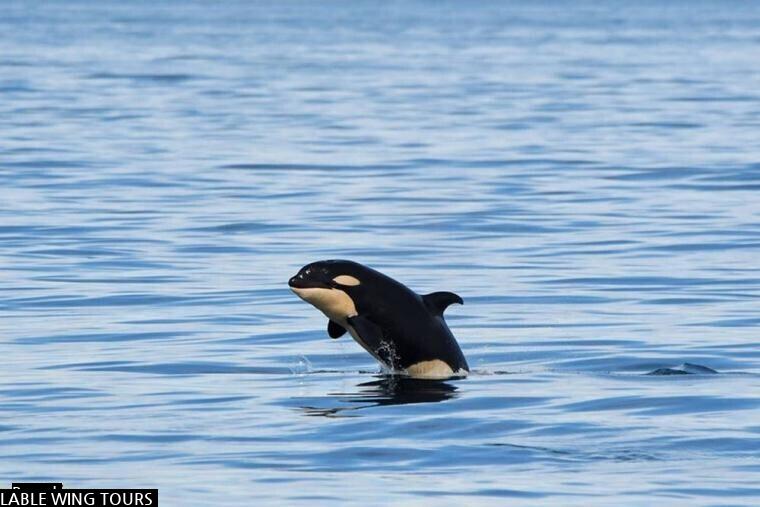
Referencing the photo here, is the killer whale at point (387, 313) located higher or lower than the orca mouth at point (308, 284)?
lower

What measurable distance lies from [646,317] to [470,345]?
1.85 metres

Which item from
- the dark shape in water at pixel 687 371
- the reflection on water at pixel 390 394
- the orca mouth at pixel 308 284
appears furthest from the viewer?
the dark shape in water at pixel 687 371

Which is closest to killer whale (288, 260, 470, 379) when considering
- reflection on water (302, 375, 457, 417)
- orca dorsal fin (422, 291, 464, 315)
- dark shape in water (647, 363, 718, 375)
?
orca dorsal fin (422, 291, 464, 315)

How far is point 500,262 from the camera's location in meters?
21.1

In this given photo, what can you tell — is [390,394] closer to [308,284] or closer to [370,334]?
[370,334]

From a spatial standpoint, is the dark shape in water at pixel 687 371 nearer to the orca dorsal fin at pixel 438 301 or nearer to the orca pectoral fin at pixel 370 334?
the orca dorsal fin at pixel 438 301

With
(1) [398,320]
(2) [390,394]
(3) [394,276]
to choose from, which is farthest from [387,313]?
(3) [394,276]

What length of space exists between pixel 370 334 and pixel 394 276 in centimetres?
618

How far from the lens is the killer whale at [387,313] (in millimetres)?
14047

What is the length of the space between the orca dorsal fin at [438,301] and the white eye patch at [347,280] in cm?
48

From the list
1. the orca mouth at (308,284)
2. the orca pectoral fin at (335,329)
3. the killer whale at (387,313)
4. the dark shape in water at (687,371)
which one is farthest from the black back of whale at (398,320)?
the dark shape in water at (687,371)

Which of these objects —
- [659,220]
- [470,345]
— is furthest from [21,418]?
[659,220]

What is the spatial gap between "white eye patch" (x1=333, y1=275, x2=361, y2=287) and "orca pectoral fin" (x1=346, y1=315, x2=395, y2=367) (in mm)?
238

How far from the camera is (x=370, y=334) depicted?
1399 cm
